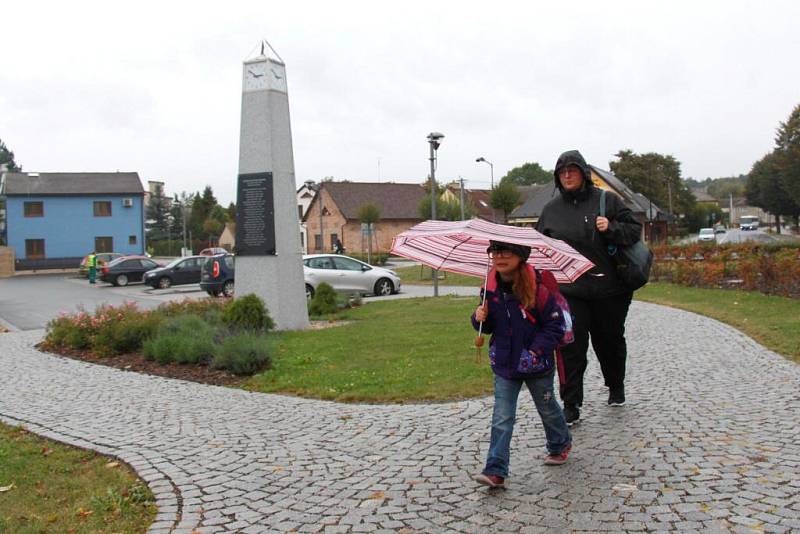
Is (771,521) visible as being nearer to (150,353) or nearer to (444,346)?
(444,346)

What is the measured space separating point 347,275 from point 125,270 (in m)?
16.4

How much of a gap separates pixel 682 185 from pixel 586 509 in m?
89.6

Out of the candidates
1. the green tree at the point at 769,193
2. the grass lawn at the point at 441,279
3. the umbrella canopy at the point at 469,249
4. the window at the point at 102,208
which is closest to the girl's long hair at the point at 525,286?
the umbrella canopy at the point at 469,249

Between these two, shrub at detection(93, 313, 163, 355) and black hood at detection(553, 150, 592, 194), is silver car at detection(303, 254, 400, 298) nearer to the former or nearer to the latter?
shrub at detection(93, 313, 163, 355)

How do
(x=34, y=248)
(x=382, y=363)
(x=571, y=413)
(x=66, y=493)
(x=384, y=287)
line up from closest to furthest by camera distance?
1. (x=66, y=493)
2. (x=571, y=413)
3. (x=382, y=363)
4. (x=384, y=287)
5. (x=34, y=248)

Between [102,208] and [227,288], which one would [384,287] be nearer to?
[227,288]

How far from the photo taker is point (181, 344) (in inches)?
380

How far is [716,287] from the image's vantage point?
1914cm

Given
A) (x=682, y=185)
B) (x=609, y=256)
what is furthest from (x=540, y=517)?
(x=682, y=185)

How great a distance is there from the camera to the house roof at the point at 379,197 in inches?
2386

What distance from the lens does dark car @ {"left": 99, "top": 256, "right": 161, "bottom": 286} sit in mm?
33875

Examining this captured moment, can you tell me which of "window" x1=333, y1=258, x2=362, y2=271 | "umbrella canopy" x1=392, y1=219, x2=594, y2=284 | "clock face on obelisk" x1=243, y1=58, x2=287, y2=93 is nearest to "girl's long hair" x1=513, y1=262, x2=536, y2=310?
"umbrella canopy" x1=392, y1=219, x2=594, y2=284

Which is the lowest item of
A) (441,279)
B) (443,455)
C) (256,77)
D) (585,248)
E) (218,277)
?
(441,279)

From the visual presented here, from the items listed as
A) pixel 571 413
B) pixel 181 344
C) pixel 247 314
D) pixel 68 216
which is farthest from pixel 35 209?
pixel 571 413
